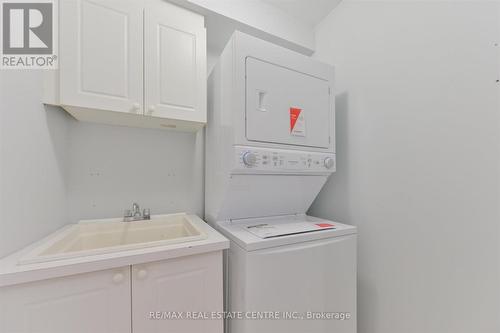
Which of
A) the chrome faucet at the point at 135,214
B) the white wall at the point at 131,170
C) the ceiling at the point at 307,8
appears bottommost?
the chrome faucet at the point at 135,214

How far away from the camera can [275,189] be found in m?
1.59

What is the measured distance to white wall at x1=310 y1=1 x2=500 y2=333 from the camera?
1.08 m

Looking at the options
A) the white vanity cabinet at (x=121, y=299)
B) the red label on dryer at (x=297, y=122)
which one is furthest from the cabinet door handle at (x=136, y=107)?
the red label on dryer at (x=297, y=122)

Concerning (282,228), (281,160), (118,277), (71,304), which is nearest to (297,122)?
(281,160)

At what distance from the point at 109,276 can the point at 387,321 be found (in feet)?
6.19

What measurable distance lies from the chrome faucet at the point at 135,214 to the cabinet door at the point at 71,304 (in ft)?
2.50

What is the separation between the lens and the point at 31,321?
84 cm

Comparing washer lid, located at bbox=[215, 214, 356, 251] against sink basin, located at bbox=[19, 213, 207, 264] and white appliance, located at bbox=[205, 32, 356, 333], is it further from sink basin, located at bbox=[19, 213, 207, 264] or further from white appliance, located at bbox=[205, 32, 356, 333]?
sink basin, located at bbox=[19, 213, 207, 264]

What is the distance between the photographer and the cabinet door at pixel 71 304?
818 millimetres

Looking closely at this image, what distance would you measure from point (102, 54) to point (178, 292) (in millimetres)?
1513

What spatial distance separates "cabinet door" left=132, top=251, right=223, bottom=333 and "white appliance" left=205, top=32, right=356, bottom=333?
144mm

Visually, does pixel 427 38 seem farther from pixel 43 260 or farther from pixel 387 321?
pixel 43 260

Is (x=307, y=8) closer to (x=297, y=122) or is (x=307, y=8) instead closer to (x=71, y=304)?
(x=297, y=122)

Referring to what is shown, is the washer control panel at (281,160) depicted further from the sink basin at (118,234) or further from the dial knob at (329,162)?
the sink basin at (118,234)
